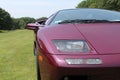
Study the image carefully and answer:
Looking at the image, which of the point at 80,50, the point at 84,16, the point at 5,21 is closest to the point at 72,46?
the point at 80,50

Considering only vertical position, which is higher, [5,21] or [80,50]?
[80,50]

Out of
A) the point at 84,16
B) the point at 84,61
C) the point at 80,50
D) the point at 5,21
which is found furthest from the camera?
the point at 5,21

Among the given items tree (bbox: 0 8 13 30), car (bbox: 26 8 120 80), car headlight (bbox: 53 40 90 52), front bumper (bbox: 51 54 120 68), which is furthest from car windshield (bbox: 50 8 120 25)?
tree (bbox: 0 8 13 30)

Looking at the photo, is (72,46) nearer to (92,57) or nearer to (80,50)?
(80,50)

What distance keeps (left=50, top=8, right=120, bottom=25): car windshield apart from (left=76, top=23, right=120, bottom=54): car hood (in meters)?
0.34

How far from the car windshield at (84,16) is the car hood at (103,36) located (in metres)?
0.34

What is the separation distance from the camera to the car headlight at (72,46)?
4590mm

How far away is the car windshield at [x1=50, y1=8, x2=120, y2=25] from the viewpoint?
552 centimetres

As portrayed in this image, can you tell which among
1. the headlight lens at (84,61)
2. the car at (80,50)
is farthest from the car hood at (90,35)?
the headlight lens at (84,61)

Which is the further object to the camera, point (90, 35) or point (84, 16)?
point (84, 16)

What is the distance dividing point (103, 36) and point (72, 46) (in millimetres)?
419

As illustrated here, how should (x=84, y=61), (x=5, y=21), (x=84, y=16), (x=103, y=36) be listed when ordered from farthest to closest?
1. (x=5, y=21)
2. (x=84, y=16)
3. (x=103, y=36)
4. (x=84, y=61)

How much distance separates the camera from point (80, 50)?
4.57 metres

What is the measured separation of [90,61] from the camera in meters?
4.42
